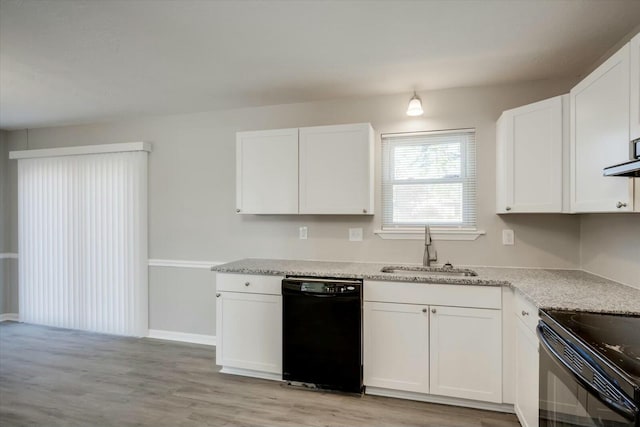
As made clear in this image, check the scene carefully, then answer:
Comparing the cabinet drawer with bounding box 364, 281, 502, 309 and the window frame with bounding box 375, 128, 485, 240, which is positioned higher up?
the window frame with bounding box 375, 128, 485, 240

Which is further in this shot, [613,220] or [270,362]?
[270,362]

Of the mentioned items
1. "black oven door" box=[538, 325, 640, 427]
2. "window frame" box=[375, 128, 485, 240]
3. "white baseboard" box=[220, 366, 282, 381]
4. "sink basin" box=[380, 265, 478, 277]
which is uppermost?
"window frame" box=[375, 128, 485, 240]

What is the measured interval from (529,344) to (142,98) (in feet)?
12.1

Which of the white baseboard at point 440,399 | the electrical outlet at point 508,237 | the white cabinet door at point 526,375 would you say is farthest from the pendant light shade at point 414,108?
the white baseboard at point 440,399

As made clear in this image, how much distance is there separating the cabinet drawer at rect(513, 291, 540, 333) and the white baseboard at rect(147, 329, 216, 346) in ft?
9.45

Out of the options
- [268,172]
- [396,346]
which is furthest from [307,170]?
[396,346]

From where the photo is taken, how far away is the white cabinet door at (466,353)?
2.27 m

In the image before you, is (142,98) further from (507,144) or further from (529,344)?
(529,344)

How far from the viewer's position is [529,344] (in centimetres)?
192

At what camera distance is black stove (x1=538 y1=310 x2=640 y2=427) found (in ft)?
3.17

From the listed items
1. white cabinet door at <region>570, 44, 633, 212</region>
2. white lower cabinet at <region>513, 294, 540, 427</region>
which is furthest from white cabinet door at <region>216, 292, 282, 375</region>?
white cabinet door at <region>570, 44, 633, 212</region>

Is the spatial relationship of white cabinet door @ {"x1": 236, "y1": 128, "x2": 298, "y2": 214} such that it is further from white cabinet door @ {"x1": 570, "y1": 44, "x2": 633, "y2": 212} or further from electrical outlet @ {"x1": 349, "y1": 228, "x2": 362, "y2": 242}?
white cabinet door @ {"x1": 570, "y1": 44, "x2": 633, "y2": 212}

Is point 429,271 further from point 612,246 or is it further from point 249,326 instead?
point 249,326

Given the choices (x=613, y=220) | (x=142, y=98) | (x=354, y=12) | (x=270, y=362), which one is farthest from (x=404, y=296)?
(x=142, y=98)
